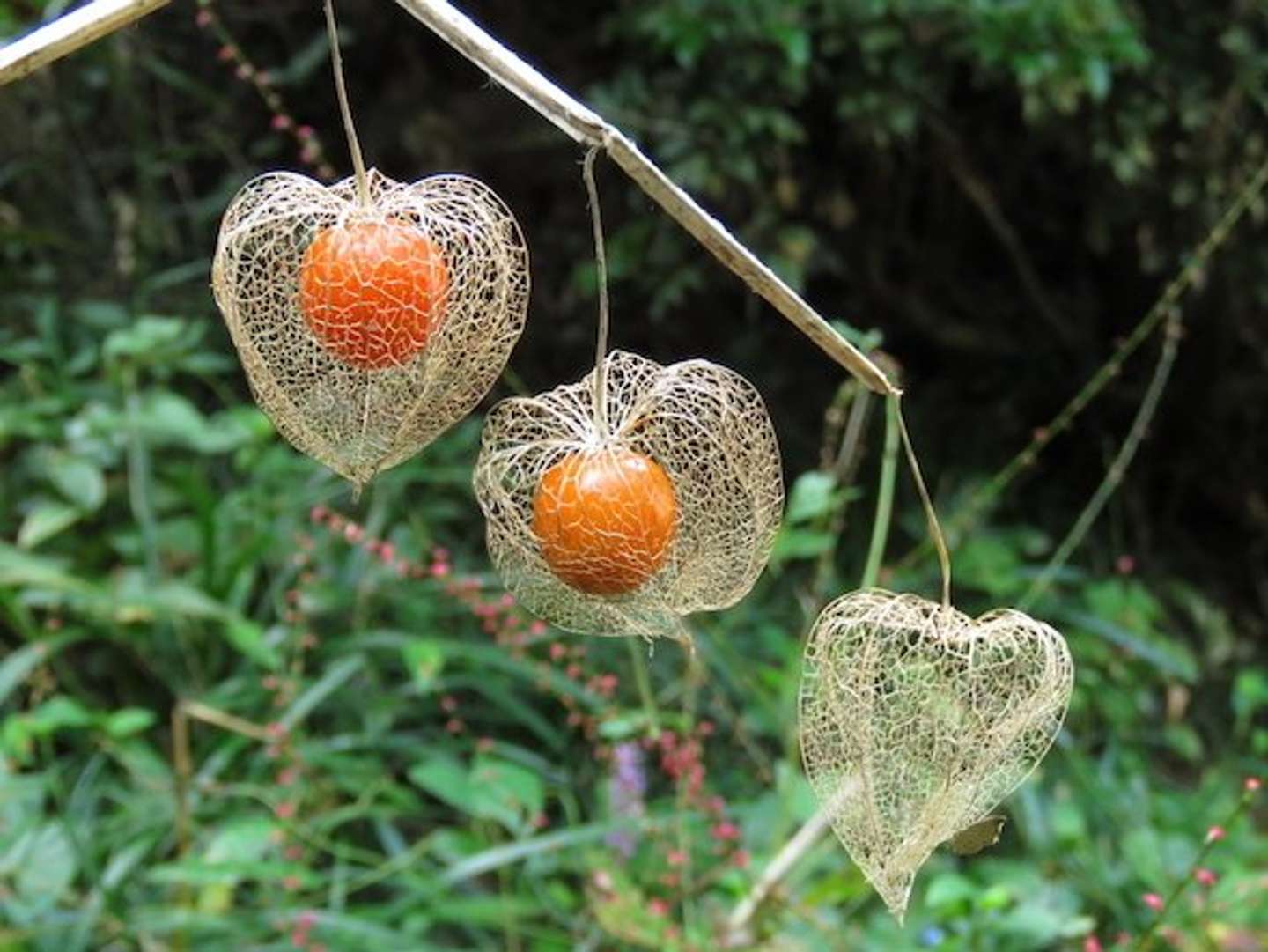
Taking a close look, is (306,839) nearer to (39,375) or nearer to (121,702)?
(121,702)

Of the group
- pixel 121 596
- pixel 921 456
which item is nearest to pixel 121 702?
pixel 121 596

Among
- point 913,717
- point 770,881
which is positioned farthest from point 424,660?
point 913,717

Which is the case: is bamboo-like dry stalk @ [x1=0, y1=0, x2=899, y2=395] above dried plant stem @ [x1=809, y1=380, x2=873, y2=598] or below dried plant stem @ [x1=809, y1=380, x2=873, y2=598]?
above

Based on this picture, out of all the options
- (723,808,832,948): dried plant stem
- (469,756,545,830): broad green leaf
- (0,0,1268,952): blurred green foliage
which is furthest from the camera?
(0,0,1268,952): blurred green foliage

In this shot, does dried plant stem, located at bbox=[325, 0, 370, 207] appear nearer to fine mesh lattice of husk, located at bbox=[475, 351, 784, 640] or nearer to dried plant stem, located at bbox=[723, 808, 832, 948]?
fine mesh lattice of husk, located at bbox=[475, 351, 784, 640]

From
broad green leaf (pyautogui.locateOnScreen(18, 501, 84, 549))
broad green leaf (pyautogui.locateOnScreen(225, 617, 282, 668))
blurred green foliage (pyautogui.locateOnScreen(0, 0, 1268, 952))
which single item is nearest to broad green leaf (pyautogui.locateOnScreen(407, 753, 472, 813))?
blurred green foliage (pyautogui.locateOnScreen(0, 0, 1268, 952))
